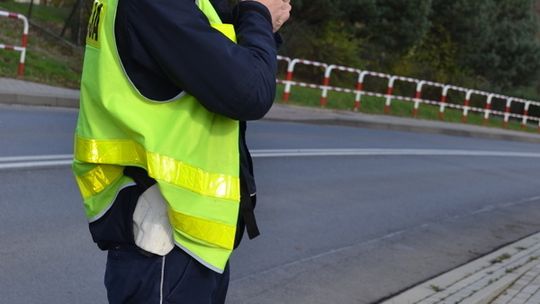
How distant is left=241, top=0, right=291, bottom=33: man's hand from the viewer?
2096mm

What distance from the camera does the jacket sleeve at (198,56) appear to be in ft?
6.04

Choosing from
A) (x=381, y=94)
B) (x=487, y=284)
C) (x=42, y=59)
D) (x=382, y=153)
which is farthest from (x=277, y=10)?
(x=381, y=94)

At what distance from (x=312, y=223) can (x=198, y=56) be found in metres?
6.39

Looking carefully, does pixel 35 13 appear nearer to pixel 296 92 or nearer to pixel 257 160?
pixel 296 92

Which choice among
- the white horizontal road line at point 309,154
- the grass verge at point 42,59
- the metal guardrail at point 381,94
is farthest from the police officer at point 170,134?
the metal guardrail at point 381,94

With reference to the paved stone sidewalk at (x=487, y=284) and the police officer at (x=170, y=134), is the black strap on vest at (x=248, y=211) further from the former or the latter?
the paved stone sidewalk at (x=487, y=284)

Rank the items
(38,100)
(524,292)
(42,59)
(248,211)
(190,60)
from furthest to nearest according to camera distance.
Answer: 1. (42,59)
2. (38,100)
3. (524,292)
4. (248,211)
5. (190,60)

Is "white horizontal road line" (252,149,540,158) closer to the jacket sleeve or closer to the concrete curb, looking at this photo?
the concrete curb

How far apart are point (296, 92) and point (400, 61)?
12.9 metres

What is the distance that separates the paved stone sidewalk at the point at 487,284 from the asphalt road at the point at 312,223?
27cm

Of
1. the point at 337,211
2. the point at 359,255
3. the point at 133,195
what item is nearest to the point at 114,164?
the point at 133,195

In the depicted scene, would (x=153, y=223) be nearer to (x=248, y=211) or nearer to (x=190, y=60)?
(x=248, y=211)

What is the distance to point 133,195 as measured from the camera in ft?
6.49

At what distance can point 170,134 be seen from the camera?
74.5 inches
